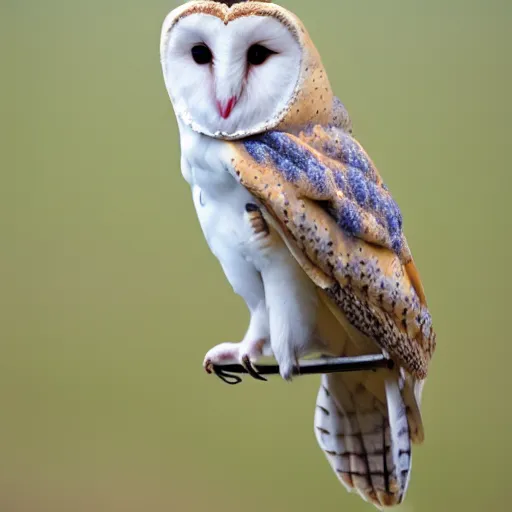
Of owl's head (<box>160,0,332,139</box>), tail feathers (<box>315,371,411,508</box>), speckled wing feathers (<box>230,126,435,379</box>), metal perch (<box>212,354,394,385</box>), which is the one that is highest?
owl's head (<box>160,0,332,139</box>)

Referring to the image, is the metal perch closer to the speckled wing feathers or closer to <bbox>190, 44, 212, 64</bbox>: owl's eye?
the speckled wing feathers

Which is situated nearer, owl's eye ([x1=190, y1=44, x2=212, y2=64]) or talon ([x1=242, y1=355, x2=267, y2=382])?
owl's eye ([x1=190, y1=44, x2=212, y2=64])

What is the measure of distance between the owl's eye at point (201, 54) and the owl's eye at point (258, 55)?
2.2 inches

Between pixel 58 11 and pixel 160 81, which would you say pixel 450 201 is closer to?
pixel 160 81

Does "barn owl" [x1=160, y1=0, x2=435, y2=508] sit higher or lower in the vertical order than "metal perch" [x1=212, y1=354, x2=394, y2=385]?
higher

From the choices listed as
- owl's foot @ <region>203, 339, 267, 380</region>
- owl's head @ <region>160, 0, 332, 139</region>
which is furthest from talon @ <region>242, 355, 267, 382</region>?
owl's head @ <region>160, 0, 332, 139</region>

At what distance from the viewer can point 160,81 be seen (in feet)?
6.49

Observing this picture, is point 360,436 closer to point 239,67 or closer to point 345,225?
point 345,225

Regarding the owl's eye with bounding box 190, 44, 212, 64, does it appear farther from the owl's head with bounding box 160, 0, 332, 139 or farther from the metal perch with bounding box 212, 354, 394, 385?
the metal perch with bounding box 212, 354, 394, 385

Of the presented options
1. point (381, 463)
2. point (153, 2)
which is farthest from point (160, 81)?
point (381, 463)

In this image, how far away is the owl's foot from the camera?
4.44 ft

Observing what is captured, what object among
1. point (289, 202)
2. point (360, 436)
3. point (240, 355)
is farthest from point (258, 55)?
point (360, 436)

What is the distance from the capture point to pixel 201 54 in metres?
1.22

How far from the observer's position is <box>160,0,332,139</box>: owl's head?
1.19 metres
